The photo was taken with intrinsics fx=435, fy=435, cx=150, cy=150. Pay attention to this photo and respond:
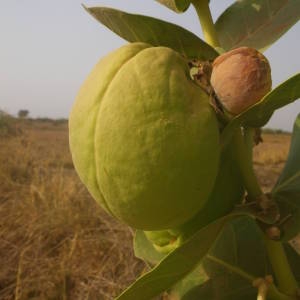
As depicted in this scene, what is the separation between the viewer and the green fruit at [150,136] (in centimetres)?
54

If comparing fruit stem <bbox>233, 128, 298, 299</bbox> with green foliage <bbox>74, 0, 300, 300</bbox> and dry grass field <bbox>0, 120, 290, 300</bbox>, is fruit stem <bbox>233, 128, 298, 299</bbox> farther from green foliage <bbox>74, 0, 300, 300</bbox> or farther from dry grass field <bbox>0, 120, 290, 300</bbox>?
dry grass field <bbox>0, 120, 290, 300</bbox>

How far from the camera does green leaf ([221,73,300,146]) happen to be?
530mm

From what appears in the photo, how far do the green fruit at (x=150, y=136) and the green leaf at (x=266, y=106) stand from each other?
0.04 m

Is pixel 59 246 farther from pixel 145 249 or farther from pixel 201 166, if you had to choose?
pixel 201 166

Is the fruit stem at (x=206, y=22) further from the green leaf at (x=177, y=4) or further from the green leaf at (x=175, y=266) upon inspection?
the green leaf at (x=175, y=266)

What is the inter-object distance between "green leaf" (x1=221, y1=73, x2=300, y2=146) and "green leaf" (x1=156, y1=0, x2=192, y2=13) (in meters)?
0.24

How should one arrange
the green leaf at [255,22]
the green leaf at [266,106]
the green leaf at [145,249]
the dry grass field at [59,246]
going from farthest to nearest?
the dry grass field at [59,246], the green leaf at [145,249], the green leaf at [255,22], the green leaf at [266,106]

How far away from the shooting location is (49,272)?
148 inches

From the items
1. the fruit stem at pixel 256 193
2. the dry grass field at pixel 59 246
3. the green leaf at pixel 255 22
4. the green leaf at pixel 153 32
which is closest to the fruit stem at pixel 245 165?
the fruit stem at pixel 256 193

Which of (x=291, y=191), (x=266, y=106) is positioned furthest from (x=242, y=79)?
(x=291, y=191)

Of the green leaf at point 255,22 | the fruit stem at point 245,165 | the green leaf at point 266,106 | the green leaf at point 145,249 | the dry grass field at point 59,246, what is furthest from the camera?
the dry grass field at point 59,246

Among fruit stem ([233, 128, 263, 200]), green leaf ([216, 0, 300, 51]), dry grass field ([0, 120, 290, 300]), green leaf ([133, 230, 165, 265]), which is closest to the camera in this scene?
fruit stem ([233, 128, 263, 200])

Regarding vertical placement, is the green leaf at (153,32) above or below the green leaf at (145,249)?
above

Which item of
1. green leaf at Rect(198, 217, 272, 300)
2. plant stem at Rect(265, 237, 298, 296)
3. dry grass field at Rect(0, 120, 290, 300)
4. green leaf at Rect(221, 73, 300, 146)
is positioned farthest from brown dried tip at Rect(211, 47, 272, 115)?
dry grass field at Rect(0, 120, 290, 300)
